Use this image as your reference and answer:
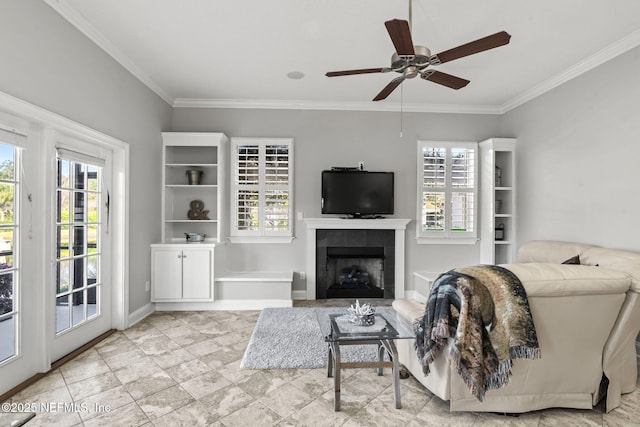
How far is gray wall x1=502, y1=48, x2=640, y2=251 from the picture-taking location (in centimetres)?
294

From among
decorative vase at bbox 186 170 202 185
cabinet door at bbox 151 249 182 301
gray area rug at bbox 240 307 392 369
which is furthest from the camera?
decorative vase at bbox 186 170 202 185

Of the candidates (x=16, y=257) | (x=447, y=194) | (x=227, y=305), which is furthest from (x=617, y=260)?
(x=16, y=257)

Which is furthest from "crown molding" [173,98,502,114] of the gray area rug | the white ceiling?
the gray area rug

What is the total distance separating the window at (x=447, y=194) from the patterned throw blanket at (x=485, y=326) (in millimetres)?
3042

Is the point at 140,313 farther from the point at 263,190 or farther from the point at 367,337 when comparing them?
the point at 367,337

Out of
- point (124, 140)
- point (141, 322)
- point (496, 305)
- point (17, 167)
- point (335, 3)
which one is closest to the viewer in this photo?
point (496, 305)

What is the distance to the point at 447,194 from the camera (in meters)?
4.75

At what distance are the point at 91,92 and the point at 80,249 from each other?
1.41m

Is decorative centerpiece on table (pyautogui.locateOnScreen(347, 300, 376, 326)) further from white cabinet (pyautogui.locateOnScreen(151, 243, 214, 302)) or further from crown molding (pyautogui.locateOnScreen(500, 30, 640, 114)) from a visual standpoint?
crown molding (pyautogui.locateOnScreen(500, 30, 640, 114))

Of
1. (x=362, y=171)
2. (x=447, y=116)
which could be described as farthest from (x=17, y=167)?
(x=447, y=116)

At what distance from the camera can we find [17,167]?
7.42ft

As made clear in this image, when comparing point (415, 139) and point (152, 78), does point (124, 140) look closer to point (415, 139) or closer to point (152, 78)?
point (152, 78)

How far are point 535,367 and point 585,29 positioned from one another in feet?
Result: 9.19

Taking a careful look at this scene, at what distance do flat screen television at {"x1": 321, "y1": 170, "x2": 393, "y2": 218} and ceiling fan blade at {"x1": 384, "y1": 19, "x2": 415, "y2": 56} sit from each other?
2.51 m
